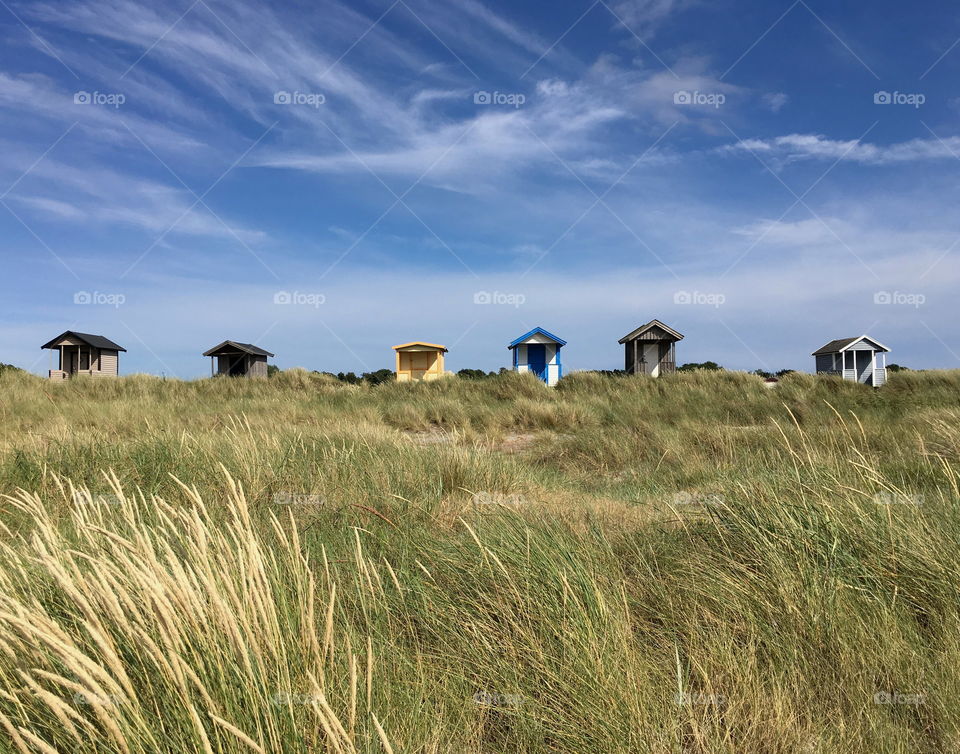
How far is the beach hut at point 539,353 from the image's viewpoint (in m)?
28.5

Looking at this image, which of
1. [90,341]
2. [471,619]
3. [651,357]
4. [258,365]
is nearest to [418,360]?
[258,365]

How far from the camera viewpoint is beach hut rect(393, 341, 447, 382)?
2717cm

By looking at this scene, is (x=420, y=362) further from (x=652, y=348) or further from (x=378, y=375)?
(x=652, y=348)

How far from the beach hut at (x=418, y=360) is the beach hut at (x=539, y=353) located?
3.84 metres

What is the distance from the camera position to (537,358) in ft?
95.7

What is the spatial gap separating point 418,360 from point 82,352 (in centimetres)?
2341

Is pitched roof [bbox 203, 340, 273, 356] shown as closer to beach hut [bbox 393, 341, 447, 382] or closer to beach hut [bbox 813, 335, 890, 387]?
beach hut [bbox 393, 341, 447, 382]

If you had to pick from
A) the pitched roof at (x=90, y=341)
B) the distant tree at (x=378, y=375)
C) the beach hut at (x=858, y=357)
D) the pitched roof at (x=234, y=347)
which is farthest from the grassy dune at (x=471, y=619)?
the pitched roof at (x=90, y=341)

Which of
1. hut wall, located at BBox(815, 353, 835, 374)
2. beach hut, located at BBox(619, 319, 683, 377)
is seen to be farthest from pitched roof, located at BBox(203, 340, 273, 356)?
hut wall, located at BBox(815, 353, 835, 374)

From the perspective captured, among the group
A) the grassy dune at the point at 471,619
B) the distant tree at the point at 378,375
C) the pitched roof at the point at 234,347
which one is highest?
the pitched roof at the point at 234,347

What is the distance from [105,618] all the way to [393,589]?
3.82ft

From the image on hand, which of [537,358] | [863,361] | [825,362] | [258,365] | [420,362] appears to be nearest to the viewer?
[420,362]

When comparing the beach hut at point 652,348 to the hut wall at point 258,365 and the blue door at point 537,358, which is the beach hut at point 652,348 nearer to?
the blue door at point 537,358

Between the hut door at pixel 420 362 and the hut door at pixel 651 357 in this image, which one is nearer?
the hut door at pixel 420 362
